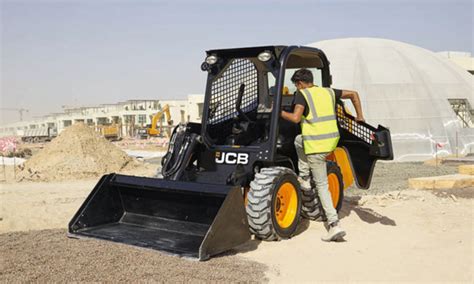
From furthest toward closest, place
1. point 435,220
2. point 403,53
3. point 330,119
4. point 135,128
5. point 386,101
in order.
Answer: point 135,128, point 403,53, point 386,101, point 435,220, point 330,119

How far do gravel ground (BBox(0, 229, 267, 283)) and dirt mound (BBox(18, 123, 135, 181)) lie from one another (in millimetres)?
9315

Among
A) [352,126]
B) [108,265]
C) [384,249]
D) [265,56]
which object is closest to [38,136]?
[352,126]

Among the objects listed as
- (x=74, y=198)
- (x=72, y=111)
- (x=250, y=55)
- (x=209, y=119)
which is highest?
(x=250, y=55)

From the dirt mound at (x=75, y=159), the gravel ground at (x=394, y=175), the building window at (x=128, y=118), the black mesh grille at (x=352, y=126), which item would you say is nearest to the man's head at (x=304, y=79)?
the black mesh grille at (x=352, y=126)

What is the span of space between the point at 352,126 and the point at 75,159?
988 cm

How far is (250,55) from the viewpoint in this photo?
645 cm

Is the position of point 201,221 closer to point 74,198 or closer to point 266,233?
point 266,233

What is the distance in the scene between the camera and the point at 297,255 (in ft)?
17.7

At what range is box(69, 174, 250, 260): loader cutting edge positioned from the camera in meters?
5.17

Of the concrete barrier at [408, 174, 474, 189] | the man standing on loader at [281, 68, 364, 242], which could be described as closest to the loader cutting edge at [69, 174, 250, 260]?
the man standing on loader at [281, 68, 364, 242]

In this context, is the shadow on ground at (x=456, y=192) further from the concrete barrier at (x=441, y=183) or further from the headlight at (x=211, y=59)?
the headlight at (x=211, y=59)

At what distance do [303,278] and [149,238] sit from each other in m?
1.88

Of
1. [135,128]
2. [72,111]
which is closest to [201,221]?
[135,128]

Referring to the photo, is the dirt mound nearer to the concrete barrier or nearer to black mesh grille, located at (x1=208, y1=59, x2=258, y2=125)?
black mesh grille, located at (x1=208, y1=59, x2=258, y2=125)
